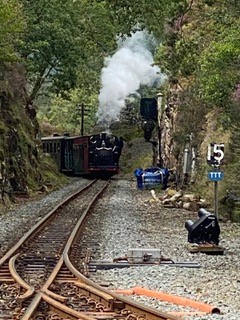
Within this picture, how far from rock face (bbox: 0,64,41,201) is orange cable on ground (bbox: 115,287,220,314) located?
1534 centimetres

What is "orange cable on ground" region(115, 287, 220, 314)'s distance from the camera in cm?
895

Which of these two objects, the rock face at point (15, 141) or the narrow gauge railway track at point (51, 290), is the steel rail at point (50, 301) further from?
the rock face at point (15, 141)

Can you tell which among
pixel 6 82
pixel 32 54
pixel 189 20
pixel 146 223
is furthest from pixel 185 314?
pixel 32 54

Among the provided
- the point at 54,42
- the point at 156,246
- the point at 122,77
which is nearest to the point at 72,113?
the point at 122,77

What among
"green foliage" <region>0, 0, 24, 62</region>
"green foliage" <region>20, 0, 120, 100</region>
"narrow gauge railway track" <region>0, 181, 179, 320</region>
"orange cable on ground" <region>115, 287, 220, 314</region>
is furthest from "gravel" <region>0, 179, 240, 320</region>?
"green foliage" <region>20, 0, 120, 100</region>

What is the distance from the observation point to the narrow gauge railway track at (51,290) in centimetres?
841

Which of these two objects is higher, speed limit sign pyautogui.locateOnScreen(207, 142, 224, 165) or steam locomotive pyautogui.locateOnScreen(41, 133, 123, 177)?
speed limit sign pyautogui.locateOnScreen(207, 142, 224, 165)

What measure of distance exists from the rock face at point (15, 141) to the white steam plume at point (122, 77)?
24771 millimetres

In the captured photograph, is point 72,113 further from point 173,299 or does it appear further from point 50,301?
point 50,301

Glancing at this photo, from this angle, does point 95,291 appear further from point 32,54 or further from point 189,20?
point 32,54

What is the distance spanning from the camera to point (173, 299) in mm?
Answer: 9586

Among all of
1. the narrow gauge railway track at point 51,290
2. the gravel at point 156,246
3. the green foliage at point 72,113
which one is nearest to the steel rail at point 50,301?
the narrow gauge railway track at point 51,290

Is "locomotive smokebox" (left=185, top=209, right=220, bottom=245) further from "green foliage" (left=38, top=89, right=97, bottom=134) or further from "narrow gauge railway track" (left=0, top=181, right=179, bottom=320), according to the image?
"green foliage" (left=38, top=89, right=97, bottom=134)

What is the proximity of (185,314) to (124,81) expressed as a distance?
55.9m
